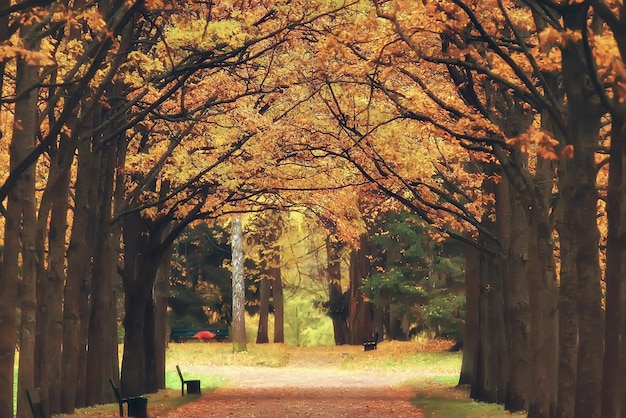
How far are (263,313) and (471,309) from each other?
31.9 m

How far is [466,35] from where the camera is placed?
17266mm

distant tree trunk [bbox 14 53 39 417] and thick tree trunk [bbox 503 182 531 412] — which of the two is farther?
thick tree trunk [bbox 503 182 531 412]

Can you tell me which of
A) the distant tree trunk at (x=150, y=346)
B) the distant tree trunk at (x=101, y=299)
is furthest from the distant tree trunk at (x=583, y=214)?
the distant tree trunk at (x=150, y=346)

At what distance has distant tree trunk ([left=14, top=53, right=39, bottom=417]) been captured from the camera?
1784 centimetres

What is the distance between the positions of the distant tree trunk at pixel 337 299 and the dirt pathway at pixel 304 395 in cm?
1671

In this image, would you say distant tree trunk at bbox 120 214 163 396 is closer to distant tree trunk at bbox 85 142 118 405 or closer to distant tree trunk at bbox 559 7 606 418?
distant tree trunk at bbox 85 142 118 405

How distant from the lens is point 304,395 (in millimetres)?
29922

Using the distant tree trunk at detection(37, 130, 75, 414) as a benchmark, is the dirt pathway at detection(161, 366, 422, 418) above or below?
below

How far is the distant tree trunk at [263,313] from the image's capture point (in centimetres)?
6025

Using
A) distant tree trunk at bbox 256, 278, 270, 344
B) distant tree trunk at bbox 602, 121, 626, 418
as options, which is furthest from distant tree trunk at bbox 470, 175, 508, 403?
distant tree trunk at bbox 256, 278, 270, 344

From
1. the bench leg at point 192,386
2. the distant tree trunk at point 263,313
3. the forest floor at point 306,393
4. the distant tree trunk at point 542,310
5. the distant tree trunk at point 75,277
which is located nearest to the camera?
the distant tree trunk at point 542,310

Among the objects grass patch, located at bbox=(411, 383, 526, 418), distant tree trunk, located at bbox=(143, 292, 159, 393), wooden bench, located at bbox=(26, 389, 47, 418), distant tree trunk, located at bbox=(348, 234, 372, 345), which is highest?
distant tree trunk, located at bbox=(348, 234, 372, 345)

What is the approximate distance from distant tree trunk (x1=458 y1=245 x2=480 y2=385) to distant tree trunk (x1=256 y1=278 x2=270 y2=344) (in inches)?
1178

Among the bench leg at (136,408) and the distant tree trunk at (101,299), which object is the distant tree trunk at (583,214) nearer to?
the bench leg at (136,408)
